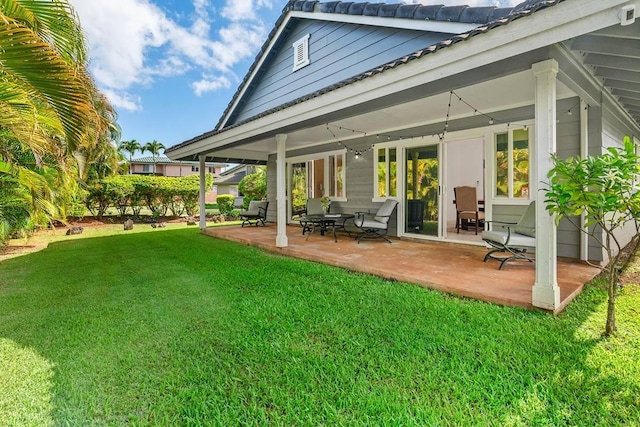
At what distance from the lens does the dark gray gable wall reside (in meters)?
6.66

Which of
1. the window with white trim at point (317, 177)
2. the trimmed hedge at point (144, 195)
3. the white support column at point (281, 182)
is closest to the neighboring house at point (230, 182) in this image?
the trimmed hedge at point (144, 195)

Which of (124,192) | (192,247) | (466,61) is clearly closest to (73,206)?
(124,192)

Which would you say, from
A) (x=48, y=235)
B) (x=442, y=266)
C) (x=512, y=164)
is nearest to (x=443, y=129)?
(x=512, y=164)

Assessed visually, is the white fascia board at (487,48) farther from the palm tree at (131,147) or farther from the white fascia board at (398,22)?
the palm tree at (131,147)

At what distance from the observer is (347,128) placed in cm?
705

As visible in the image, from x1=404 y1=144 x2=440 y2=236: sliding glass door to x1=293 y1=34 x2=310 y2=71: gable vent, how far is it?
4.21 meters

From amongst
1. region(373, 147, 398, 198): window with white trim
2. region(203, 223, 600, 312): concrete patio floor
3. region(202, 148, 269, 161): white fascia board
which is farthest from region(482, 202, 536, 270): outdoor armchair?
region(202, 148, 269, 161): white fascia board

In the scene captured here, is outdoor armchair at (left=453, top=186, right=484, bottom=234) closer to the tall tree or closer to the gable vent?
the gable vent

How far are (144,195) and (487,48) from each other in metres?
13.9

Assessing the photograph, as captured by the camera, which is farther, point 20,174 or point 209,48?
point 209,48

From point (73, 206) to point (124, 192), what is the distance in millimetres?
1730

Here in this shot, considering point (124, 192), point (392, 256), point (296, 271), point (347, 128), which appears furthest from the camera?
point (124, 192)

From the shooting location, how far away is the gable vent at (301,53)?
8.74 meters

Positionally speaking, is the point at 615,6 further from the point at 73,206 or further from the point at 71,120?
the point at 73,206
